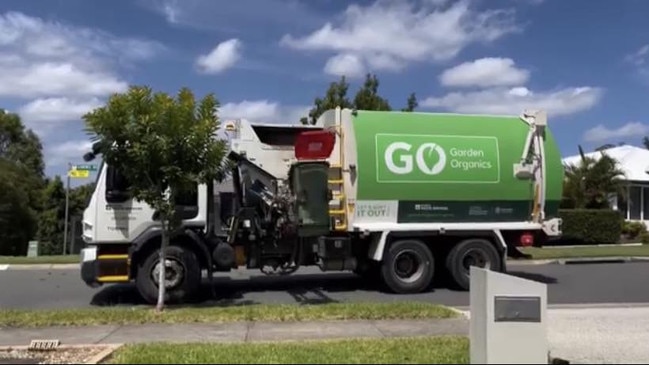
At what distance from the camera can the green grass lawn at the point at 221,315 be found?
11.1m

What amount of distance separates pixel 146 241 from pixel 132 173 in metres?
1.61

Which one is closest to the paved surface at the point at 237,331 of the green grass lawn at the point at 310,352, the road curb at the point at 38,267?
the green grass lawn at the point at 310,352

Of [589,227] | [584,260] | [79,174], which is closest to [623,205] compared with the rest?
[589,227]

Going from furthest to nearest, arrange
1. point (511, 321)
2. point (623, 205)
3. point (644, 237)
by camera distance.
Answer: point (623, 205), point (644, 237), point (511, 321)

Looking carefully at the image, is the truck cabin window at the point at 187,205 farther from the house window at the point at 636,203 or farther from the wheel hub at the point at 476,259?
the house window at the point at 636,203

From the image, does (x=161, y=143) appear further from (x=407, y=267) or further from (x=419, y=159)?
(x=407, y=267)

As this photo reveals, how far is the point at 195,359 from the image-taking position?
26.1 ft

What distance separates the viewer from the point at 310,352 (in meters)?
8.33

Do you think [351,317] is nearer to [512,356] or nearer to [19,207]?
[512,356]

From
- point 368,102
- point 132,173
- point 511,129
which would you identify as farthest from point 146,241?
point 368,102

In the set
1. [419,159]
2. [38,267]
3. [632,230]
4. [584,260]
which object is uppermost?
[419,159]

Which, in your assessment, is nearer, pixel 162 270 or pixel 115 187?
pixel 162 270

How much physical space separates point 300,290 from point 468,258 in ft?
11.2

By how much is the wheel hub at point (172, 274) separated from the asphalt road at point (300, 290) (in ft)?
2.42
